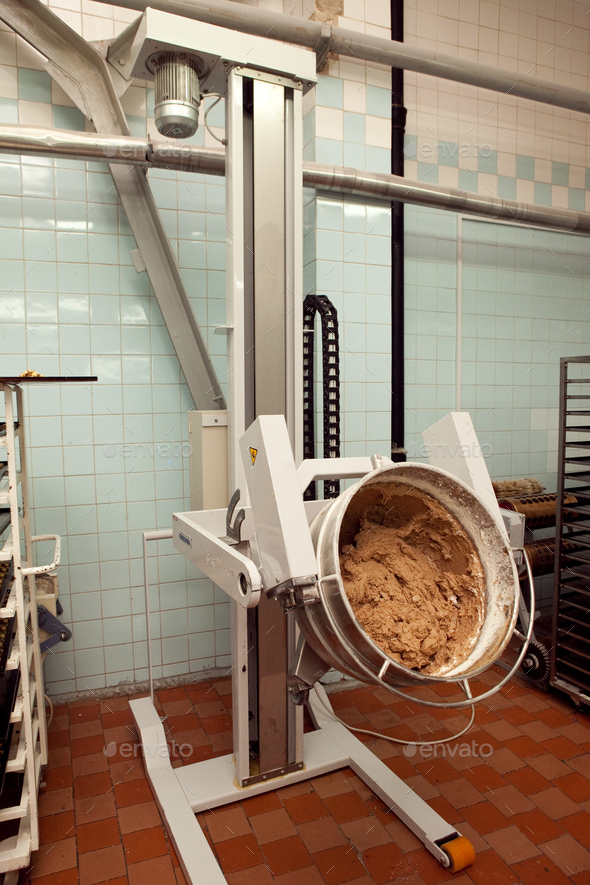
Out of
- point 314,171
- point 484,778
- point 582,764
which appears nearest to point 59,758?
point 484,778

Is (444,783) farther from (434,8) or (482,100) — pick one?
(434,8)

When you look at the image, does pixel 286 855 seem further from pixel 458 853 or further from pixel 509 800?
pixel 509 800

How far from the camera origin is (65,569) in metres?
2.74

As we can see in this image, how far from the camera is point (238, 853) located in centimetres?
191

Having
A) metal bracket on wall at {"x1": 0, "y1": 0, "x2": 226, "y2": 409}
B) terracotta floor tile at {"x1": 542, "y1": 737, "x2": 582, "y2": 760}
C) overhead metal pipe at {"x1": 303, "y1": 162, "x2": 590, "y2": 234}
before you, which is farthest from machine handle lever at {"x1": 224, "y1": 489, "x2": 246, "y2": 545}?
terracotta floor tile at {"x1": 542, "y1": 737, "x2": 582, "y2": 760}

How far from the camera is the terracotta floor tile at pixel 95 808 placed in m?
2.08

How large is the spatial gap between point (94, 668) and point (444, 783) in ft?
5.70

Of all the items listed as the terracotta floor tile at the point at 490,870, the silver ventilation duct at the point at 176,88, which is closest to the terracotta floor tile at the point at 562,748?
the terracotta floor tile at the point at 490,870

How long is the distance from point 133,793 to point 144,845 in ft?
0.91

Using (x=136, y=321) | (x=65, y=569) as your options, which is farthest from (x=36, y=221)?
(x=65, y=569)

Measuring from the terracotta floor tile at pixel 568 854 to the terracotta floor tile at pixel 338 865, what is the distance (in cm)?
66

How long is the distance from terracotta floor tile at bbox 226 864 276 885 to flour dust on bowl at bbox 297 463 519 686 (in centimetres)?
100

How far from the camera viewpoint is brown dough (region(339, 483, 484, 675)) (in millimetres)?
1275

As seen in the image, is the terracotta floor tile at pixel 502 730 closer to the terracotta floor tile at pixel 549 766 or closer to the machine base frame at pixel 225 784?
the terracotta floor tile at pixel 549 766
